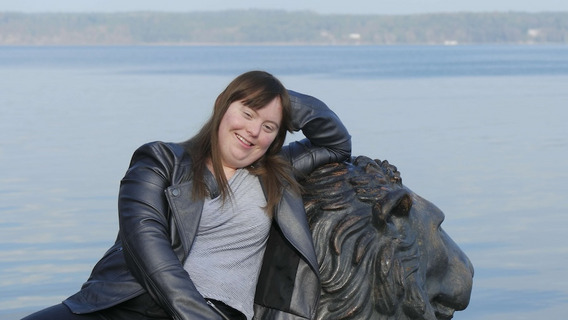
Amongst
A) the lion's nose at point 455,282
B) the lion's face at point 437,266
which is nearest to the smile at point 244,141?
the lion's face at point 437,266

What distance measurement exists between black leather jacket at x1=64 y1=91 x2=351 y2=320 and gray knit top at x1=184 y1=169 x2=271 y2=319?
6cm

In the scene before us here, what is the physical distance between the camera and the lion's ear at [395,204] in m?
3.92

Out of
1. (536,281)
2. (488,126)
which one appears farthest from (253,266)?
(488,126)

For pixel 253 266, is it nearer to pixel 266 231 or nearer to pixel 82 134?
pixel 266 231

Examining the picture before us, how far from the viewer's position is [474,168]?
14.9 metres

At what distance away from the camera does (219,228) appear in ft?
12.9

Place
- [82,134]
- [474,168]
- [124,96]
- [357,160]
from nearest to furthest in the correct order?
1. [357,160]
2. [474,168]
3. [82,134]
4. [124,96]

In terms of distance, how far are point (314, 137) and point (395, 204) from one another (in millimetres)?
415

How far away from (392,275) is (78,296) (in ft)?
3.42

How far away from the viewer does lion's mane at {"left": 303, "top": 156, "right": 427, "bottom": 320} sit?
390cm

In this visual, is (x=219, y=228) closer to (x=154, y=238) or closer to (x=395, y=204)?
(x=154, y=238)

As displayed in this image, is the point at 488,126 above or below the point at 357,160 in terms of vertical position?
below

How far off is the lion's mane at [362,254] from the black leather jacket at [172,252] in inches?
2.8

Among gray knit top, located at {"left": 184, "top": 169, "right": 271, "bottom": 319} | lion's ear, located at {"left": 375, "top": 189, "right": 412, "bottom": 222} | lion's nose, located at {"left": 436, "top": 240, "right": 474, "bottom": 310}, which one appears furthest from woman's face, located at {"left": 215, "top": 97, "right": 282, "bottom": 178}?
lion's nose, located at {"left": 436, "top": 240, "right": 474, "bottom": 310}
